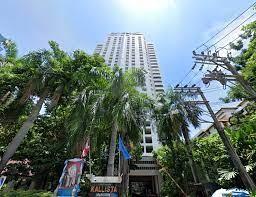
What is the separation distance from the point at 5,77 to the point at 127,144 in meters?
10.6

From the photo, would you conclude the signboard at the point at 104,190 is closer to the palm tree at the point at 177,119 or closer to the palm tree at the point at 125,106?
the palm tree at the point at 125,106

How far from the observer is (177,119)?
20766 millimetres

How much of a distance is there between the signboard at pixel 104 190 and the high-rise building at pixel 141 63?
23.2 meters

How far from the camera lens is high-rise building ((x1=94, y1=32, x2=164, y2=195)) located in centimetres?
3622

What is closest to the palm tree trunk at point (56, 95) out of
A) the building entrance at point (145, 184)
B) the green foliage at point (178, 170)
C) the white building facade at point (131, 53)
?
the green foliage at point (178, 170)

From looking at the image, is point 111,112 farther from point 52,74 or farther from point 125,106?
point 52,74

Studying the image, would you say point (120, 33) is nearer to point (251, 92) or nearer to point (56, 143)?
point (56, 143)

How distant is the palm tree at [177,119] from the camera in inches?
798

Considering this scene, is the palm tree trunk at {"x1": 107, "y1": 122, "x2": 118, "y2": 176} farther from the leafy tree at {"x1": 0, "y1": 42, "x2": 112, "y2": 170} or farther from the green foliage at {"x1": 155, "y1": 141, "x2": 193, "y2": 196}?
the green foliage at {"x1": 155, "y1": 141, "x2": 193, "y2": 196}

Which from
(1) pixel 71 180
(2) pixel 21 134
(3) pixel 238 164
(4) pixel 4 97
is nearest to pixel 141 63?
(4) pixel 4 97

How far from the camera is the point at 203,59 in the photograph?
1534 cm

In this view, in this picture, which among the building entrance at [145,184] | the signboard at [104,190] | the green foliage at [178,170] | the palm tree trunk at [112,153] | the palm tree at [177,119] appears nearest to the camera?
the signboard at [104,190]

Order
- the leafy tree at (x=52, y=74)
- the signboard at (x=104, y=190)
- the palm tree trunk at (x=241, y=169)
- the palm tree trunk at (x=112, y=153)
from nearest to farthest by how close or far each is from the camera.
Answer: the signboard at (x=104, y=190)
the palm tree trunk at (x=241, y=169)
the palm tree trunk at (x=112, y=153)
the leafy tree at (x=52, y=74)

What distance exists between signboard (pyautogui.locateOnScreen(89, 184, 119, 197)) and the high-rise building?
2317cm
